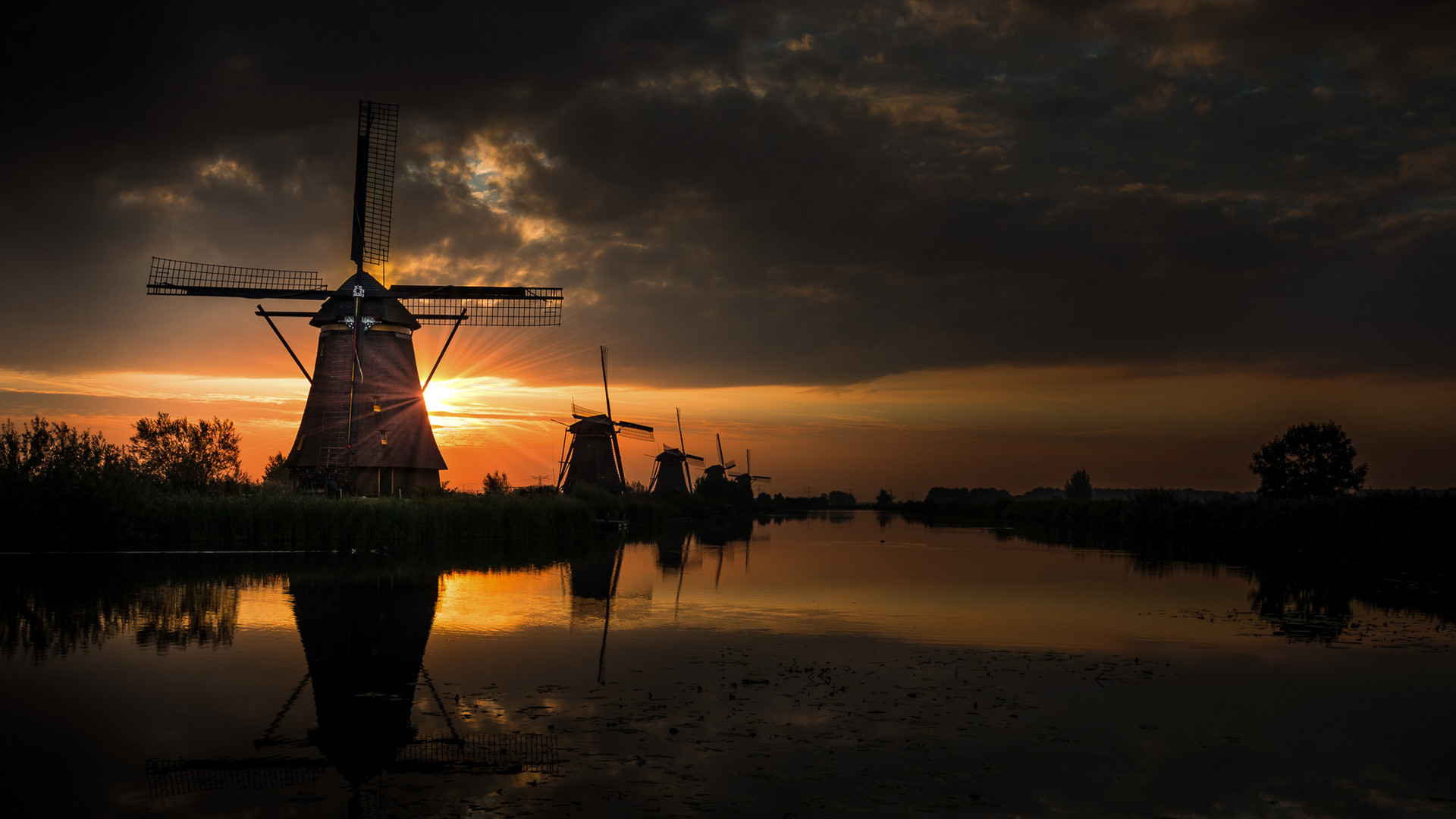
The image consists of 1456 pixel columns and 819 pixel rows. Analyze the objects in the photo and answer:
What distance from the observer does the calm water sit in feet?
20.8

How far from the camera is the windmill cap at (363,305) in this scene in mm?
34500

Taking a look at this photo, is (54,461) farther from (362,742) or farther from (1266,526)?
(1266,526)

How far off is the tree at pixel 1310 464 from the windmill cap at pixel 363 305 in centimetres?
5379

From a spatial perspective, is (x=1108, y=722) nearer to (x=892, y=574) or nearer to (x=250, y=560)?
(x=892, y=574)

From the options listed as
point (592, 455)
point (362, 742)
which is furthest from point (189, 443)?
point (362, 742)

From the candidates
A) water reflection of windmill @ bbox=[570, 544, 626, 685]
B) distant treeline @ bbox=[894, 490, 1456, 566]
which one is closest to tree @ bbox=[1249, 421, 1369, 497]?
distant treeline @ bbox=[894, 490, 1456, 566]

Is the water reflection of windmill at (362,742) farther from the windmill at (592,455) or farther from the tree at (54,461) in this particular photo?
the windmill at (592,455)

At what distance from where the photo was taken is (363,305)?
34.7 meters

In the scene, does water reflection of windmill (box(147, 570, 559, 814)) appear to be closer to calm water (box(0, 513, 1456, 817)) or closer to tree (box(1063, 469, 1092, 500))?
calm water (box(0, 513, 1456, 817))

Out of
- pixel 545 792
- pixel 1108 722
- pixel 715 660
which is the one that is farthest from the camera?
pixel 715 660

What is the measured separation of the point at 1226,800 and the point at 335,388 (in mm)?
32927

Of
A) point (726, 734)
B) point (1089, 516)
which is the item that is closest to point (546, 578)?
point (726, 734)

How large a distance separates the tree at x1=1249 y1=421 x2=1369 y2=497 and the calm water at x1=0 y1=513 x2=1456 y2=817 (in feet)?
163

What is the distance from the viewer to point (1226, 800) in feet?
21.2
